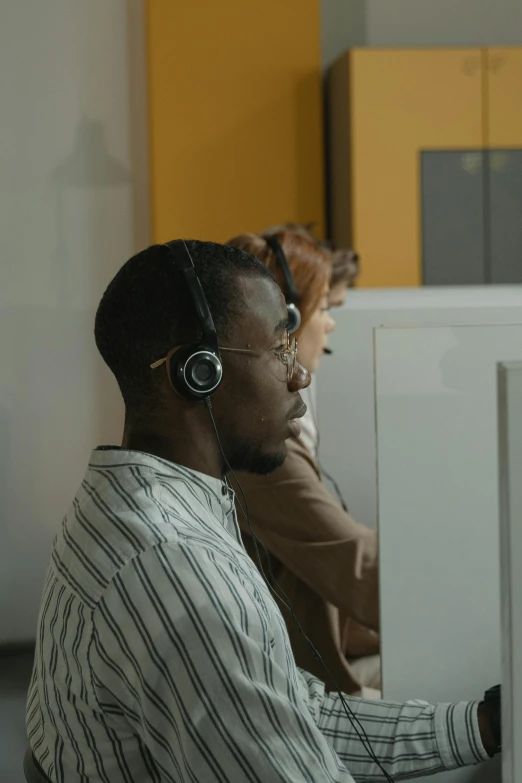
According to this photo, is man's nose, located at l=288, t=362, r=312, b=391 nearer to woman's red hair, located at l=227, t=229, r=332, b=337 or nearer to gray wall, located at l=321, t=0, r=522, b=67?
woman's red hair, located at l=227, t=229, r=332, b=337

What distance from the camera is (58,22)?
3.26m

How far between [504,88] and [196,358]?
3192 millimetres

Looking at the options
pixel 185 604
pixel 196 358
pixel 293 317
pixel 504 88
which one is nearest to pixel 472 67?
pixel 504 88

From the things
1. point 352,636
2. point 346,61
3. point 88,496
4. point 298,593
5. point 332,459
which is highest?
point 346,61

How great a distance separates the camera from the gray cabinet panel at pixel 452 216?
12.3ft

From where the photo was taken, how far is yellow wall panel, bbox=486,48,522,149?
3.71 meters

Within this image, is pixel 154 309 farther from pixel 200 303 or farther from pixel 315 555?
pixel 315 555

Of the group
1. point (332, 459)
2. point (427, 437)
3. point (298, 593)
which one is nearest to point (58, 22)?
point (332, 459)

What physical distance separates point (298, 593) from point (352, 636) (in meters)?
0.18

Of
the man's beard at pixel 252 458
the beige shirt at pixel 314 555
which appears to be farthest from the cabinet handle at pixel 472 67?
the man's beard at pixel 252 458

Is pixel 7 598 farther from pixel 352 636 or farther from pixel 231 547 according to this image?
pixel 231 547

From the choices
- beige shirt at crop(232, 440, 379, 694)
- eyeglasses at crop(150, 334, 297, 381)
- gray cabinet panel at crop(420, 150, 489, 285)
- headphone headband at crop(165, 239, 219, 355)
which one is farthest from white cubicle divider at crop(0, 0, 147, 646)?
headphone headband at crop(165, 239, 219, 355)

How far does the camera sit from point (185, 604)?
0.75 metres

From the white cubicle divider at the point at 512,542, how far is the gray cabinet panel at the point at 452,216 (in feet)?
10.1
